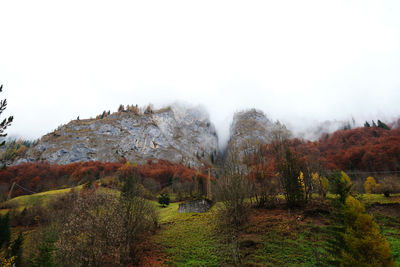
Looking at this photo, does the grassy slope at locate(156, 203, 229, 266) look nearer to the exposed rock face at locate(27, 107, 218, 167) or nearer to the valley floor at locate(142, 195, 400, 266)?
the valley floor at locate(142, 195, 400, 266)

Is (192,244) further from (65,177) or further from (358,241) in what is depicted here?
(65,177)

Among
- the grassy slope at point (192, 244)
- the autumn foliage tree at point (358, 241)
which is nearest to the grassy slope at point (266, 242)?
the grassy slope at point (192, 244)

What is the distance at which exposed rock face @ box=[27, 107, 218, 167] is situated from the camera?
138375 mm

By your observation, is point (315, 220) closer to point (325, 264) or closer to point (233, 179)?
point (325, 264)

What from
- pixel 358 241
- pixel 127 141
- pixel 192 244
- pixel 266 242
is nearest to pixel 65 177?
pixel 127 141

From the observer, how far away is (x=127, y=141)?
506ft

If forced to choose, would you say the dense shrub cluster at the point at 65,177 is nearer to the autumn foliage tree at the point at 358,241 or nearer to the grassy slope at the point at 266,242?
the grassy slope at the point at 266,242

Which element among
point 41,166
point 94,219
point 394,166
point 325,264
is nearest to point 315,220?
point 325,264

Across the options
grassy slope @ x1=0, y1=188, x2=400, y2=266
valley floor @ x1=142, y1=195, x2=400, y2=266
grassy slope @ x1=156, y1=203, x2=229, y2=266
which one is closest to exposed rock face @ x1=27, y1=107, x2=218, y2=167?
grassy slope @ x1=156, y1=203, x2=229, y2=266

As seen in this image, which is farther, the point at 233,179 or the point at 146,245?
the point at 146,245

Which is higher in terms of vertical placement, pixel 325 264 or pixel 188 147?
pixel 188 147

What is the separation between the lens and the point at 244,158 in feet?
72.2

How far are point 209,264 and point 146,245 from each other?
8.69m

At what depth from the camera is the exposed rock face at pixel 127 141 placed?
138375mm
